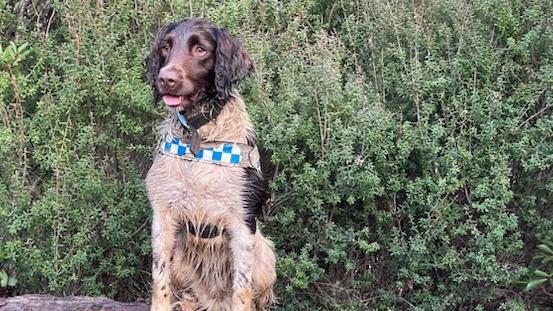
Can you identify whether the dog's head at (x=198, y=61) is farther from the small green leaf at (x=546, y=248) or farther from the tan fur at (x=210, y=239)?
the small green leaf at (x=546, y=248)

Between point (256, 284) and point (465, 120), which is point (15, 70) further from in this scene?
point (465, 120)

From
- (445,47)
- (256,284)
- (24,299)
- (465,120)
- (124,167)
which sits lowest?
(24,299)

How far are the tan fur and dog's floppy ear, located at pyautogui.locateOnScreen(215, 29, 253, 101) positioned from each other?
4.6 inches

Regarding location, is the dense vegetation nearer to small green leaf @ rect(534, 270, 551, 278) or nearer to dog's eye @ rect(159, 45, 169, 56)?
small green leaf @ rect(534, 270, 551, 278)

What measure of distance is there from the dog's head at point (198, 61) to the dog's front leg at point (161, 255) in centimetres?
58

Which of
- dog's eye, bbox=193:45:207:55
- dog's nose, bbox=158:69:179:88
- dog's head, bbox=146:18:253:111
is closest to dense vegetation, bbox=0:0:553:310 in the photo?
dog's head, bbox=146:18:253:111

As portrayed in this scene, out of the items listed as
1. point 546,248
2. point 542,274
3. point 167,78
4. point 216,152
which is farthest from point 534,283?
point 167,78

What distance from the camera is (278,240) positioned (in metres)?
4.82

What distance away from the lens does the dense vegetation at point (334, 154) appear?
4.59 m

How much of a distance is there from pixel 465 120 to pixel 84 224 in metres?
2.38

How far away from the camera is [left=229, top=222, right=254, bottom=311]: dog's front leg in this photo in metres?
3.93

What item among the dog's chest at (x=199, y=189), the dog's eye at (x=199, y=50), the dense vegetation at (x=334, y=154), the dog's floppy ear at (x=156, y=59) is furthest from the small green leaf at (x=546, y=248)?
the dog's floppy ear at (x=156, y=59)

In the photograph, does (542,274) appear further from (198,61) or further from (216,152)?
(198,61)

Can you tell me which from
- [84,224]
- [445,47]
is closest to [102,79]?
[84,224]
